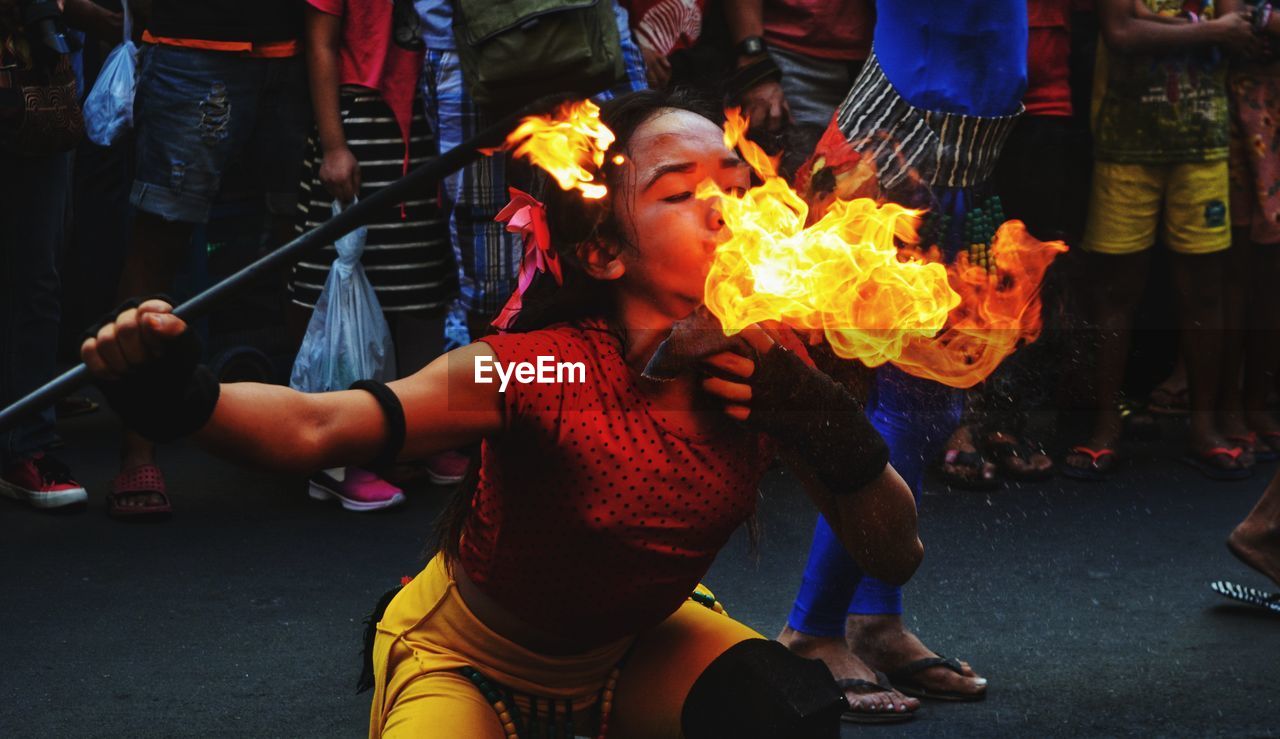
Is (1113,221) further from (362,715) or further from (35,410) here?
(35,410)

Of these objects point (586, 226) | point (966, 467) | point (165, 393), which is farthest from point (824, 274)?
point (966, 467)

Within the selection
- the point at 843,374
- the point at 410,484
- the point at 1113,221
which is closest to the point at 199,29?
the point at 410,484

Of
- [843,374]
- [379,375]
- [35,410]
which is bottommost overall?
[379,375]

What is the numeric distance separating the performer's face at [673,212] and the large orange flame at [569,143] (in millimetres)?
49

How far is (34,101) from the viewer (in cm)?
397

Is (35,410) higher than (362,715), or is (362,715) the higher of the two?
(35,410)

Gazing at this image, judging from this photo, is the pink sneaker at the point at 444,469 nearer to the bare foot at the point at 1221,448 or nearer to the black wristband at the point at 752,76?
the black wristband at the point at 752,76

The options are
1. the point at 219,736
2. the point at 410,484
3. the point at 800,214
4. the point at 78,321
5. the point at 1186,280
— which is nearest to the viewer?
the point at 800,214

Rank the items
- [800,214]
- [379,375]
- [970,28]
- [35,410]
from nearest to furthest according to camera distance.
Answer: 1. [35,410]
2. [800,214]
3. [970,28]
4. [379,375]

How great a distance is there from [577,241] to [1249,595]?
7.58 feet

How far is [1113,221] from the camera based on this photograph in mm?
5004

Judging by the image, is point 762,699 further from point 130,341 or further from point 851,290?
point 130,341

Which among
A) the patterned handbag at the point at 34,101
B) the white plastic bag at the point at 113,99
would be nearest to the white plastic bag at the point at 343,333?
the white plastic bag at the point at 113,99

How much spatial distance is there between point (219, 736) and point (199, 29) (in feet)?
6.97
